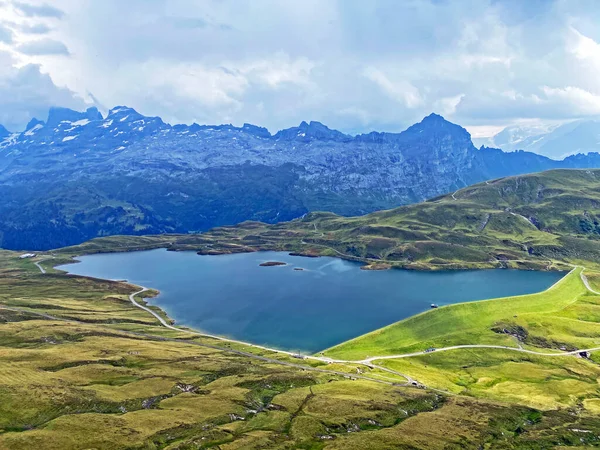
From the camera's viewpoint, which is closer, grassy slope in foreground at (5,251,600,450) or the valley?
grassy slope in foreground at (5,251,600,450)

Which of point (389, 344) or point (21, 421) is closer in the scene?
point (21, 421)

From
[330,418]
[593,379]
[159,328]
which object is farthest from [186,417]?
[593,379]

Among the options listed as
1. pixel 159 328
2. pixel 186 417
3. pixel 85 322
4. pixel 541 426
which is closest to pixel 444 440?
pixel 541 426

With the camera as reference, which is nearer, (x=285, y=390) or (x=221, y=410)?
(x=221, y=410)

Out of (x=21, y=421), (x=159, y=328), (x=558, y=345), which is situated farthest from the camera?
(x=159, y=328)

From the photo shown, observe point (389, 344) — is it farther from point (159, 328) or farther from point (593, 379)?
point (159, 328)

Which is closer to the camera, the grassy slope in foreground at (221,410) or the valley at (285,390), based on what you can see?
the grassy slope in foreground at (221,410)

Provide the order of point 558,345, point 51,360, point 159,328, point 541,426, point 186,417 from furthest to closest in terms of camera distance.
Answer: point 159,328 → point 558,345 → point 51,360 → point 541,426 → point 186,417

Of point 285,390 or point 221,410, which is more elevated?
point 221,410

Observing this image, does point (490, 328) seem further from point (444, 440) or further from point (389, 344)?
point (444, 440)
